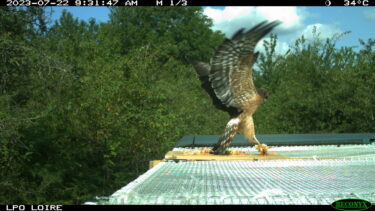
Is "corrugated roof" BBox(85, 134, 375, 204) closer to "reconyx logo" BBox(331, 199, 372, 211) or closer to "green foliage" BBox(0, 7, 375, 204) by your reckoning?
"reconyx logo" BBox(331, 199, 372, 211)

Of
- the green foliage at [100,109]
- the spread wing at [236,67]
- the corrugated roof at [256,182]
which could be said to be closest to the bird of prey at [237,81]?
the spread wing at [236,67]

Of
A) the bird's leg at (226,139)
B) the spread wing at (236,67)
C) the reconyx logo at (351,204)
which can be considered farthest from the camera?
the bird's leg at (226,139)

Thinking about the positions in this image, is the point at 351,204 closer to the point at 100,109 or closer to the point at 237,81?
the point at 237,81

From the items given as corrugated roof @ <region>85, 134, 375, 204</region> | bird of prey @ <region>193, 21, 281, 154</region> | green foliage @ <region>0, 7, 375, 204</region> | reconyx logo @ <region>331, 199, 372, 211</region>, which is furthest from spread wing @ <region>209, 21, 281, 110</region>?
reconyx logo @ <region>331, 199, 372, 211</region>

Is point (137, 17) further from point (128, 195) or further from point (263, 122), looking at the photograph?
point (128, 195)

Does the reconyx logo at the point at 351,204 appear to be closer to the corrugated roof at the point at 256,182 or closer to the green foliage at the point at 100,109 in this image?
the corrugated roof at the point at 256,182

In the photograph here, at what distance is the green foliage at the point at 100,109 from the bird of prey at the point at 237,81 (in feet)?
6.65

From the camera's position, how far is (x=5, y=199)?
24.7 ft

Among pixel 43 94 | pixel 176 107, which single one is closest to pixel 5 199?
pixel 43 94

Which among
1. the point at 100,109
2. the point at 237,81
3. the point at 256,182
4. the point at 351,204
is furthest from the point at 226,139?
the point at 100,109

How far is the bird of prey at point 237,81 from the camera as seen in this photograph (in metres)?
5.06

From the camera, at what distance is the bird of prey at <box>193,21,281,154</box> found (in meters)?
5.06

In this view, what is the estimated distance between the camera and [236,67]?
528 cm

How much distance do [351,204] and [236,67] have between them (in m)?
3.33
